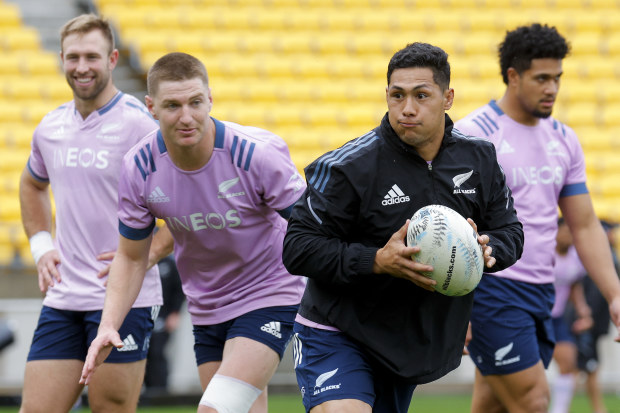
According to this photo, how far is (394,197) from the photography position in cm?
435

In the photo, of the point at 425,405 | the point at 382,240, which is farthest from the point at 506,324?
the point at 425,405

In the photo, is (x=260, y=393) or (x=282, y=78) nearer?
(x=260, y=393)

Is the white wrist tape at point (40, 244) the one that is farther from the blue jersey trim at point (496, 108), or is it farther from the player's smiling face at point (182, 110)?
the blue jersey trim at point (496, 108)

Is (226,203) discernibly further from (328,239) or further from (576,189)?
(576,189)

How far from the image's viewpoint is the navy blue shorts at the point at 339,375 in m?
4.33

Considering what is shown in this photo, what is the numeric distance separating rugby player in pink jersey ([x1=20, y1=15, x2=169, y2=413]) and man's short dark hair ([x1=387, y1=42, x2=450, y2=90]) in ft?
6.42

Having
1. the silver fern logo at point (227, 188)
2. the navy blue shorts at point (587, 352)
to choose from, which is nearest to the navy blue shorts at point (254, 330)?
the silver fern logo at point (227, 188)

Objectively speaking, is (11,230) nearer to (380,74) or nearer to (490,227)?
(380,74)

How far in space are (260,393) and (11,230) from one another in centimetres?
830

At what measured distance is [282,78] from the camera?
52.5 feet

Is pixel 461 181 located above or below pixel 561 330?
above

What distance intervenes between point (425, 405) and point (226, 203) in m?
6.29

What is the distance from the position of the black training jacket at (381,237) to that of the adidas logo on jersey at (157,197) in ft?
3.15

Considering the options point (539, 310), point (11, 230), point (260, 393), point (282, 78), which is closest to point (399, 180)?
point (260, 393)
